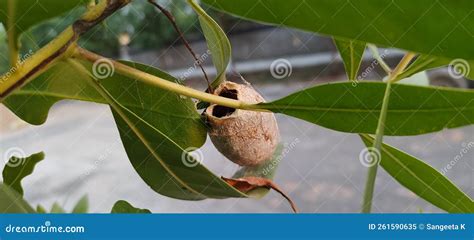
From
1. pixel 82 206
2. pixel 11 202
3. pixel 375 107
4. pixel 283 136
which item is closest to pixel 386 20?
pixel 375 107

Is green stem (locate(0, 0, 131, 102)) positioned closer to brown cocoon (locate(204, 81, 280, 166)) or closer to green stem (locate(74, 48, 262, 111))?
green stem (locate(74, 48, 262, 111))

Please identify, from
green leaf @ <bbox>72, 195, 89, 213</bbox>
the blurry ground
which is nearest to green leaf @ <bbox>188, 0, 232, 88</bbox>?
green leaf @ <bbox>72, 195, 89, 213</bbox>

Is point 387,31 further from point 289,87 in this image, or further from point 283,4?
point 289,87

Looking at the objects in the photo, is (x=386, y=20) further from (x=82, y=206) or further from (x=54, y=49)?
(x=82, y=206)

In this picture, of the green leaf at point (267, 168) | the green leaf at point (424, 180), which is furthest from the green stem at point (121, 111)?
the green leaf at point (424, 180)

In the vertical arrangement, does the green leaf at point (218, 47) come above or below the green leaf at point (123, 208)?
above

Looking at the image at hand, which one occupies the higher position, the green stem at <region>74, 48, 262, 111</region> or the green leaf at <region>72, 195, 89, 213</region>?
the green stem at <region>74, 48, 262, 111</region>

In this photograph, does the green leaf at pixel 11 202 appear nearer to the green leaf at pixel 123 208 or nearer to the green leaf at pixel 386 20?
the green leaf at pixel 123 208
